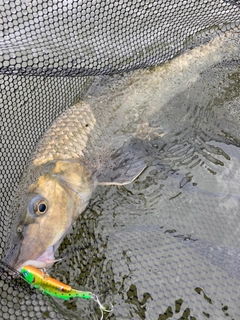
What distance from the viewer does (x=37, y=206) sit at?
2.75 meters

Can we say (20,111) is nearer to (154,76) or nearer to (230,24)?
(154,76)

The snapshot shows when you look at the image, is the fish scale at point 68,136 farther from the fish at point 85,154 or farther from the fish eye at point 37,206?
the fish eye at point 37,206

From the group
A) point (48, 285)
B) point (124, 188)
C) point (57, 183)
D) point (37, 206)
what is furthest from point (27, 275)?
point (124, 188)

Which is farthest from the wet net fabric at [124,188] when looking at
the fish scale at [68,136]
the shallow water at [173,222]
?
the fish scale at [68,136]

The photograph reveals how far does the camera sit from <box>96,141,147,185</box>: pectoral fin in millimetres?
3264

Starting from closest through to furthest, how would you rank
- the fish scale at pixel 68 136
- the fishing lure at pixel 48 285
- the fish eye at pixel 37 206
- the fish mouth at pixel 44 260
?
the fishing lure at pixel 48 285, the fish mouth at pixel 44 260, the fish eye at pixel 37 206, the fish scale at pixel 68 136

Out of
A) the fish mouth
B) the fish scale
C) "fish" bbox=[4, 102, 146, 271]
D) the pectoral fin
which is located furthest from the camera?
the pectoral fin

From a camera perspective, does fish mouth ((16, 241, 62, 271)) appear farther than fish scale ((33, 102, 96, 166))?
No

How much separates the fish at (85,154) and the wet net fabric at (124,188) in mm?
93

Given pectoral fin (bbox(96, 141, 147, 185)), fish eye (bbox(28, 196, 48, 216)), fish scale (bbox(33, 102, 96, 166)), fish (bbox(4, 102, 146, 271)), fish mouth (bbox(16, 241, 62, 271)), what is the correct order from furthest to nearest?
pectoral fin (bbox(96, 141, 147, 185)) < fish scale (bbox(33, 102, 96, 166)) < fish eye (bbox(28, 196, 48, 216)) < fish (bbox(4, 102, 146, 271)) < fish mouth (bbox(16, 241, 62, 271))

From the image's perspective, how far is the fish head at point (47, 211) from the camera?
2580 millimetres

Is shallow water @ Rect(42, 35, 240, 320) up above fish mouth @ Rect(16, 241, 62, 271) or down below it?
above

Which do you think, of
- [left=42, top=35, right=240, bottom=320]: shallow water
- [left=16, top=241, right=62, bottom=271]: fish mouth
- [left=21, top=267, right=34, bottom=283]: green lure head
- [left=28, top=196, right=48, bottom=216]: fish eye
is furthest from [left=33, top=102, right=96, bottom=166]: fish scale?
[left=21, top=267, right=34, bottom=283]: green lure head

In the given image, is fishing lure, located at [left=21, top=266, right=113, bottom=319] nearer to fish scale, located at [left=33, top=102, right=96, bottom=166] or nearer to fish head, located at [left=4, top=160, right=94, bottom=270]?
fish head, located at [left=4, top=160, right=94, bottom=270]
